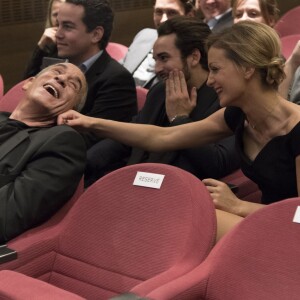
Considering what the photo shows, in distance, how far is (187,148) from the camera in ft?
8.46

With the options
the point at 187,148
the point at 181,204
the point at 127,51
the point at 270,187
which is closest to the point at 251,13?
the point at 127,51

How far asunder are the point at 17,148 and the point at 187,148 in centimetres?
59

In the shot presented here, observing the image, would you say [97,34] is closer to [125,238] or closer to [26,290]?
[125,238]

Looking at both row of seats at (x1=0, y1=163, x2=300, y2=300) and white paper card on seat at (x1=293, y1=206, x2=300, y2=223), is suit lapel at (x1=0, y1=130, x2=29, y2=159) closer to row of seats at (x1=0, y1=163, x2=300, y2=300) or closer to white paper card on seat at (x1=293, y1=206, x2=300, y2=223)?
row of seats at (x1=0, y1=163, x2=300, y2=300)

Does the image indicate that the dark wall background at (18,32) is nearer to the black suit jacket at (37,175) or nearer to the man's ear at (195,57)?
the man's ear at (195,57)

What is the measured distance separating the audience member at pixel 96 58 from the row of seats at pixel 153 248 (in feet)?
2.94

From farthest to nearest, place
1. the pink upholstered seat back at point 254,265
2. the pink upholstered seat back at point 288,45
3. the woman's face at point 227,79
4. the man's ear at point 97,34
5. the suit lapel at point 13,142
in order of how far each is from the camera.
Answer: the pink upholstered seat back at point 288,45, the man's ear at point 97,34, the suit lapel at point 13,142, the woman's face at point 227,79, the pink upholstered seat back at point 254,265

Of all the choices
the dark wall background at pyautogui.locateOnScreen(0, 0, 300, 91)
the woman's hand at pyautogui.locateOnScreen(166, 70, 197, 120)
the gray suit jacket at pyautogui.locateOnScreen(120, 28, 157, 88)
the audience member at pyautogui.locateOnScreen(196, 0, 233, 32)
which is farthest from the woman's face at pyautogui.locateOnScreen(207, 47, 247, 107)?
the dark wall background at pyautogui.locateOnScreen(0, 0, 300, 91)

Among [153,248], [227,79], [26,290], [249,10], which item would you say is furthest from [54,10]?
[26,290]

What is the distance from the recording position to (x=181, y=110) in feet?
8.87

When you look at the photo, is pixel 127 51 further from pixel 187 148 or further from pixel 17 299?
pixel 17 299

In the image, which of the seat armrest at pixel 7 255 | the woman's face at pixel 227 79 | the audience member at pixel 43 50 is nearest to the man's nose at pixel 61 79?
the woman's face at pixel 227 79

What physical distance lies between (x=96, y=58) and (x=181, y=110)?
32.1 inches

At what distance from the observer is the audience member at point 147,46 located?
402 cm
